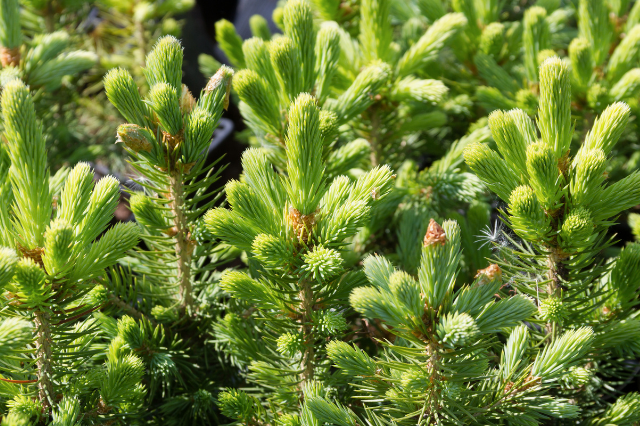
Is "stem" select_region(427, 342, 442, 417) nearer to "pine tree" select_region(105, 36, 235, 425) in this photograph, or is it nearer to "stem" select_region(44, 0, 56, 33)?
"pine tree" select_region(105, 36, 235, 425)

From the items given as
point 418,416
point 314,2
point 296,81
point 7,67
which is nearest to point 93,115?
point 7,67

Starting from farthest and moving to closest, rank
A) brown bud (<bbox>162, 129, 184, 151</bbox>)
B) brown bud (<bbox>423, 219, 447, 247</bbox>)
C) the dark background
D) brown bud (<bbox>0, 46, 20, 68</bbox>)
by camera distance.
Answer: the dark background → brown bud (<bbox>0, 46, 20, 68</bbox>) → brown bud (<bbox>162, 129, 184, 151</bbox>) → brown bud (<bbox>423, 219, 447, 247</bbox>)

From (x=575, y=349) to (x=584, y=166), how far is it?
0.17 metres

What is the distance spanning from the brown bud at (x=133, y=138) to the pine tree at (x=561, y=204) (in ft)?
1.07

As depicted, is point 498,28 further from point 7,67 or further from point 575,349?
point 7,67

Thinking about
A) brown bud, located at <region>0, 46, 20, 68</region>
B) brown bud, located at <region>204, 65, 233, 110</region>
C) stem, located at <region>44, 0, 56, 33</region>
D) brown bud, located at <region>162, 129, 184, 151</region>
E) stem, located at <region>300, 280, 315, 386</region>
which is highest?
stem, located at <region>44, 0, 56, 33</region>

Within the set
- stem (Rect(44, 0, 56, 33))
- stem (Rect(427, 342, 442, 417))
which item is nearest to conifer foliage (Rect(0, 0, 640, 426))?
stem (Rect(427, 342, 442, 417))

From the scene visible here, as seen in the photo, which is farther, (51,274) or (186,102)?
(186,102)

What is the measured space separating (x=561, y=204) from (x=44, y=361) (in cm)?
53

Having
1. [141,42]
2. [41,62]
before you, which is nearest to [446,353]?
[41,62]

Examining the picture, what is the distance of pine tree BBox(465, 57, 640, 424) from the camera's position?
0.49 m

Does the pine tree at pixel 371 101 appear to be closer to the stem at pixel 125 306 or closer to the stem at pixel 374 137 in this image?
the stem at pixel 374 137

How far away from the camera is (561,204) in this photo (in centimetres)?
51

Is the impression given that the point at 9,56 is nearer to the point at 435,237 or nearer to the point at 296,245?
the point at 296,245
